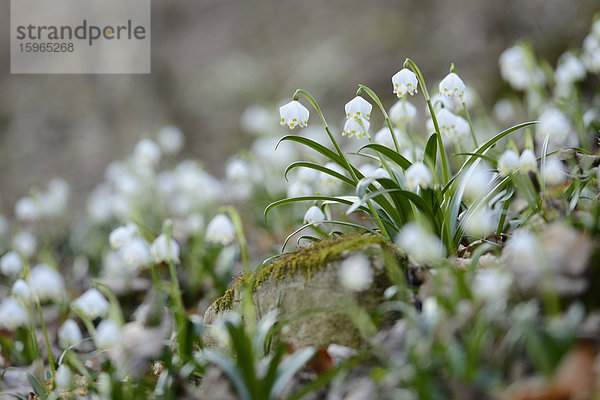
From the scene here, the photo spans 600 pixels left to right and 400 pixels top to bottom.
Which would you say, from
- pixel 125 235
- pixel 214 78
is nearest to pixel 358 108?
pixel 125 235

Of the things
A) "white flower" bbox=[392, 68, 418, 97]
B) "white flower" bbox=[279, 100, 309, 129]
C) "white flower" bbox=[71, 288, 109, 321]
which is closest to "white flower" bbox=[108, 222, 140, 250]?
"white flower" bbox=[71, 288, 109, 321]

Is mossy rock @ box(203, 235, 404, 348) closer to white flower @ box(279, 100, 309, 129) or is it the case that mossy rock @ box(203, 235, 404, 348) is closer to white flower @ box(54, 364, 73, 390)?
white flower @ box(279, 100, 309, 129)

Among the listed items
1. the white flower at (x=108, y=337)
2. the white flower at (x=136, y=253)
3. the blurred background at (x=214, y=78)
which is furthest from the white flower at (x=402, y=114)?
the blurred background at (x=214, y=78)

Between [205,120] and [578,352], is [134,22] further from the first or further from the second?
[578,352]

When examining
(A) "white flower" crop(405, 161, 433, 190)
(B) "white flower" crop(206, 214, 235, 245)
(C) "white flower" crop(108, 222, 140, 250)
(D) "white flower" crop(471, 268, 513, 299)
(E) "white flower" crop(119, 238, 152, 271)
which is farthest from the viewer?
(B) "white flower" crop(206, 214, 235, 245)

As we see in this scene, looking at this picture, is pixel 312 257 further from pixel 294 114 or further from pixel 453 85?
pixel 453 85

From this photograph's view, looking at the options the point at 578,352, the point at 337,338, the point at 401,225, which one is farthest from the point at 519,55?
the point at 578,352
